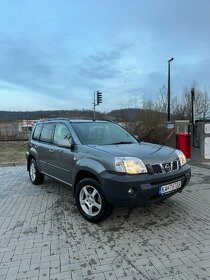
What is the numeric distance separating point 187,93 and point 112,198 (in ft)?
76.9

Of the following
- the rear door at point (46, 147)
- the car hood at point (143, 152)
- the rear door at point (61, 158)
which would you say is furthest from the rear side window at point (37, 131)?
the car hood at point (143, 152)

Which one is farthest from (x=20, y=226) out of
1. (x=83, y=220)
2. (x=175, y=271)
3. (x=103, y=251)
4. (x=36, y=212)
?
(x=175, y=271)

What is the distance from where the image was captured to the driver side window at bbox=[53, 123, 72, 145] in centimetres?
553

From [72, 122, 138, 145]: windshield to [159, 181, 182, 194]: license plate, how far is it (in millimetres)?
1340

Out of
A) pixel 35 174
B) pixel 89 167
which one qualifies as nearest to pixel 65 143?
pixel 89 167

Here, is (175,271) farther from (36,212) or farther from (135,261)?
(36,212)

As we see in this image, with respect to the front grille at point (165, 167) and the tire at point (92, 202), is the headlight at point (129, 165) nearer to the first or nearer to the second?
the front grille at point (165, 167)

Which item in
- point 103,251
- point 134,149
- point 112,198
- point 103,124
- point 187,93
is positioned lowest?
point 103,251

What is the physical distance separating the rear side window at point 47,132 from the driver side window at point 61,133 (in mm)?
289

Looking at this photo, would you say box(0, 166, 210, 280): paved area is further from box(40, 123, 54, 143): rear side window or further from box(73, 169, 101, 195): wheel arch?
box(40, 123, 54, 143): rear side window

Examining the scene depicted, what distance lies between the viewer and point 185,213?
4949 mm

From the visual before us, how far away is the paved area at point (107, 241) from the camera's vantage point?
3195 millimetres

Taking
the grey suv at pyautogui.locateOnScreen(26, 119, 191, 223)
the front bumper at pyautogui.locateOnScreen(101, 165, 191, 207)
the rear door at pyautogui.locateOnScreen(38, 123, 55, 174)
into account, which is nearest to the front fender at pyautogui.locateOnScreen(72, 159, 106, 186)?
the grey suv at pyautogui.locateOnScreen(26, 119, 191, 223)

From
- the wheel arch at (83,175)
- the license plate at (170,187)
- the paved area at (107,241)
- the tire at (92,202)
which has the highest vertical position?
the wheel arch at (83,175)
